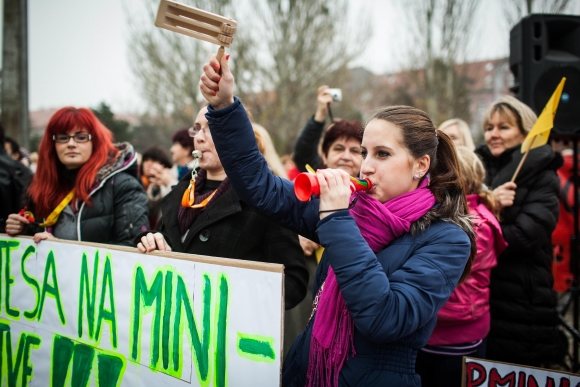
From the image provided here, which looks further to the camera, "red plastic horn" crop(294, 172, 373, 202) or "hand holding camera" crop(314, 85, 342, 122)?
"hand holding camera" crop(314, 85, 342, 122)

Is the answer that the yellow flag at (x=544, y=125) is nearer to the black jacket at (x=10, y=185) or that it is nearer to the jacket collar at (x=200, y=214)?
the jacket collar at (x=200, y=214)

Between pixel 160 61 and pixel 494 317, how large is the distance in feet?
49.8

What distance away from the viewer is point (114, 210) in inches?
106

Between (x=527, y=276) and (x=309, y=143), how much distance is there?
5.88 feet

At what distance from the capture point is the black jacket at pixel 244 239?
6.76 ft

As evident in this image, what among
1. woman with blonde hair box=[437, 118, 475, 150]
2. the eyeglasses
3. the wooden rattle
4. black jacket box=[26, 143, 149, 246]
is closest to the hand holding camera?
woman with blonde hair box=[437, 118, 475, 150]

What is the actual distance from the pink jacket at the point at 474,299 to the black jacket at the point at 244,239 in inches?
31.9

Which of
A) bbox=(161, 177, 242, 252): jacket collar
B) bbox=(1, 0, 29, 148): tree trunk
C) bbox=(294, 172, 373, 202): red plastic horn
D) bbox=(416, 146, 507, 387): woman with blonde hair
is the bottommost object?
bbox=(416, 146, 507, 387): woman with blonde hair

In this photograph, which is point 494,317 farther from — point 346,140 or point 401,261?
point 401,261

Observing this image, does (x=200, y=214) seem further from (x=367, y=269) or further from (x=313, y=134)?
(x=313, y=134)

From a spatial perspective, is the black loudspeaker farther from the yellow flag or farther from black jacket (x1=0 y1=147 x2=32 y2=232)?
black jacket (x1=0 y1=147 x2=32 y2=232)

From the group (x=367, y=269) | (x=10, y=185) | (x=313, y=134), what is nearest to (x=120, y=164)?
(x=10, y=185)

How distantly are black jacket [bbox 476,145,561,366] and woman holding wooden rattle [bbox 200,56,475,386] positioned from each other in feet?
4.53

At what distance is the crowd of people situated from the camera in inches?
55.1
